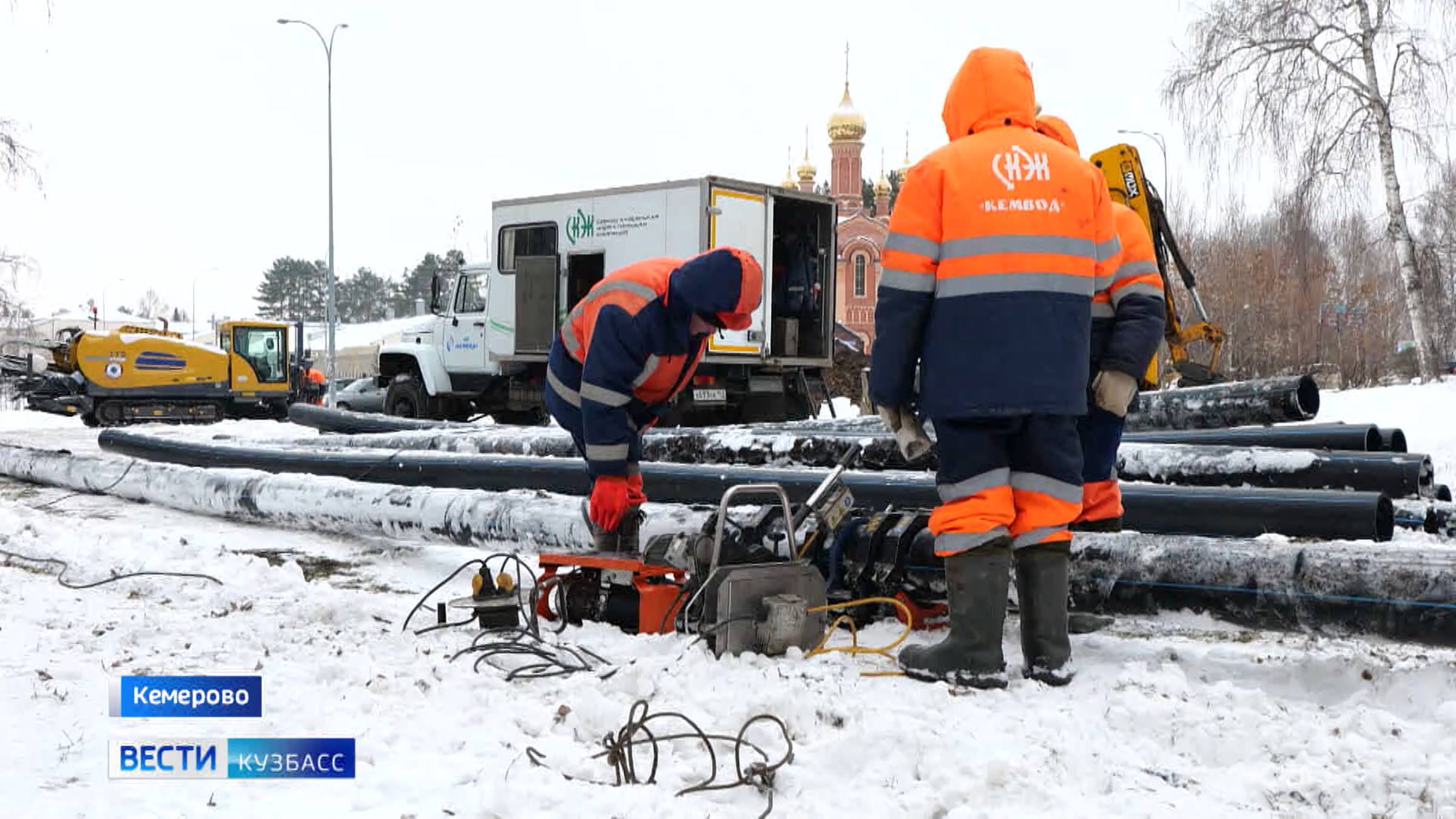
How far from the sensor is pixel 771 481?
6.09 metres

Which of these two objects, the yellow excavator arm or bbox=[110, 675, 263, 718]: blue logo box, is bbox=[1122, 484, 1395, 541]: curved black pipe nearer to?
bbox=[110, 675, 263, 718]: blue logo box

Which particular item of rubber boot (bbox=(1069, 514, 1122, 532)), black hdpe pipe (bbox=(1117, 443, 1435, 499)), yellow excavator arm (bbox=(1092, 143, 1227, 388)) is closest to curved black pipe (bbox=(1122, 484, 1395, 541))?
rubber boot (bbox=(1069, 514, 1122, 532))

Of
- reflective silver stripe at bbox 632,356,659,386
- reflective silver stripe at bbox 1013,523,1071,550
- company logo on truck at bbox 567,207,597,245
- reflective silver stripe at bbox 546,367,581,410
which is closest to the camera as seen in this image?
reflective silver stripe at bbox 1013,523,1071,550

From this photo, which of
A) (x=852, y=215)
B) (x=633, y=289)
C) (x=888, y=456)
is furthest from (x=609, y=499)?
(x=852, y=215)

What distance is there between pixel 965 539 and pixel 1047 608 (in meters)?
0.37

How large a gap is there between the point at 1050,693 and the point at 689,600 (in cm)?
128

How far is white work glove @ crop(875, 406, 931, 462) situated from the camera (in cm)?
378

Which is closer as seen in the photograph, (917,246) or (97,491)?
(917,246)

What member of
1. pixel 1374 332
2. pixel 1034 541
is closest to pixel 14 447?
pixel 1034 541

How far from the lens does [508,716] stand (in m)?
3.25

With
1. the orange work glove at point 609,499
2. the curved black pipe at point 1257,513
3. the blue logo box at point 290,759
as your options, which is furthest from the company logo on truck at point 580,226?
the blue logo box at point 290,759

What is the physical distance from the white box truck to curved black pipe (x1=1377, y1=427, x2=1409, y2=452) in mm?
7026

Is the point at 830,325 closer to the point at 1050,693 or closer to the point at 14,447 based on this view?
the point at 14,447

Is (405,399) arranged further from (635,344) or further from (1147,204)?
(635,344)
